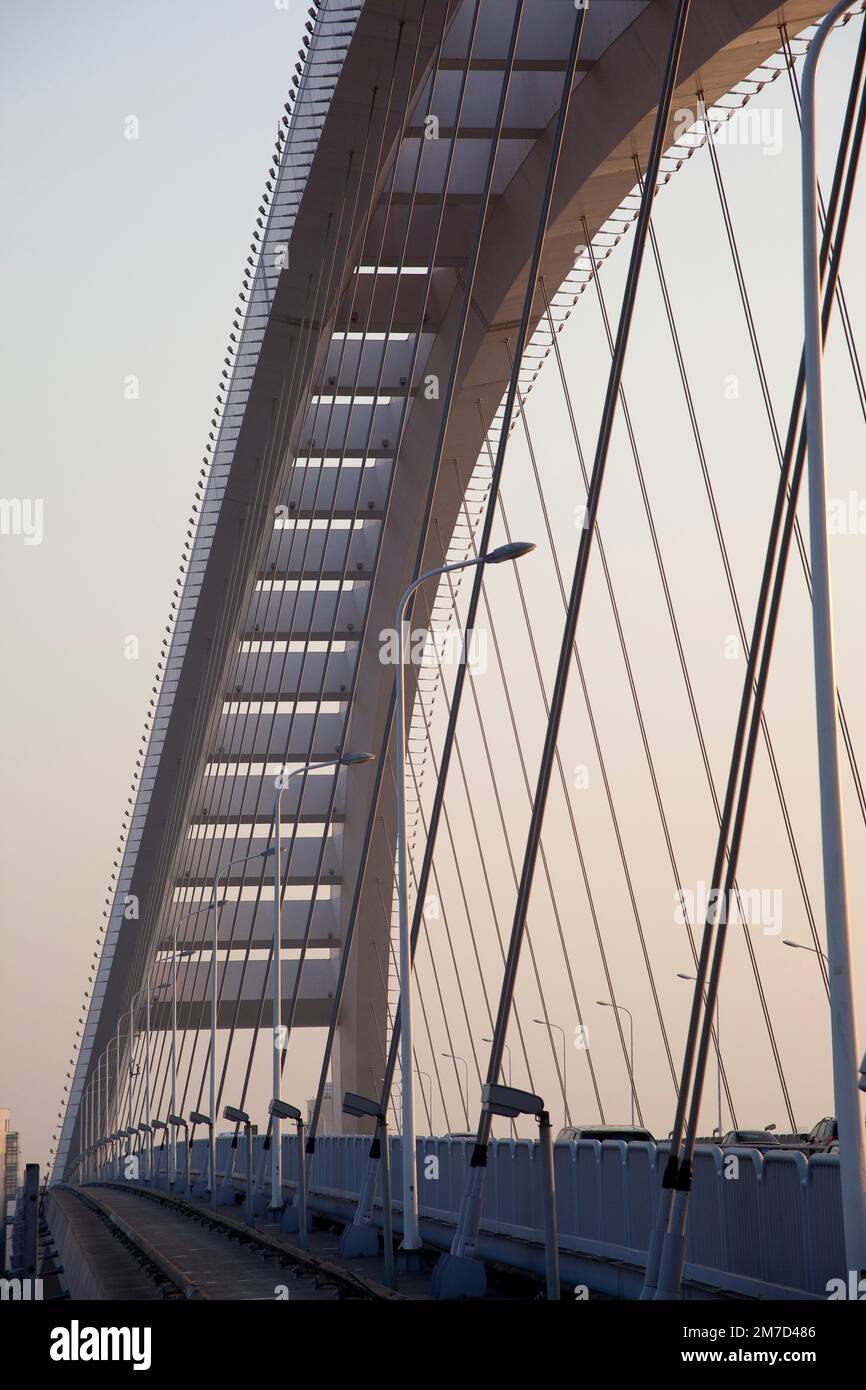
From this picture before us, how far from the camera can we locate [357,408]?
4138cm

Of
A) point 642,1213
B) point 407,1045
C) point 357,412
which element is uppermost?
point 357,412

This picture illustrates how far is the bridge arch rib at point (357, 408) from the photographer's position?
2702 cm

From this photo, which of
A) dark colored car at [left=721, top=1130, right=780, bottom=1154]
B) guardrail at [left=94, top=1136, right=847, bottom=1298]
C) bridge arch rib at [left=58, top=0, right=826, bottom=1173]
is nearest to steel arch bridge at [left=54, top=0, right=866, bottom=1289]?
bridge arch rib at [left=58, top=0, right=826, bottom=1173]

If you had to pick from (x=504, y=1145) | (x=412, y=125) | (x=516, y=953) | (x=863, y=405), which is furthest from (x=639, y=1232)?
(x=412, y=125)

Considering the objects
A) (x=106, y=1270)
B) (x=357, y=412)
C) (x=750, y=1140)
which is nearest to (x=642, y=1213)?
(x=106, y=1270)

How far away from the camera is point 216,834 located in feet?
194

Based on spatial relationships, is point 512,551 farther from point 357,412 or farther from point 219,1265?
point 357,412

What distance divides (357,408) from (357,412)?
14 cm

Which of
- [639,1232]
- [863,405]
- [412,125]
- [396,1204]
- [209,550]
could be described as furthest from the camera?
[209,550]

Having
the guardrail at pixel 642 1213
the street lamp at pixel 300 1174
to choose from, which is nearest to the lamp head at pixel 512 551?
the guardrail at pixel 642 1213

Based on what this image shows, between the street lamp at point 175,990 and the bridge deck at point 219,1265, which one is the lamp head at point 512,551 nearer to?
the bridge deck at point 219,1265

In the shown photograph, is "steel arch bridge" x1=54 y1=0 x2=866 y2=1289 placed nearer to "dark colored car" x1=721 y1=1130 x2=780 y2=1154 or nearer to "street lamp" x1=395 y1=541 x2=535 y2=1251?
"street lamp" x1=395 y1=541 x2=535 y2=1251
